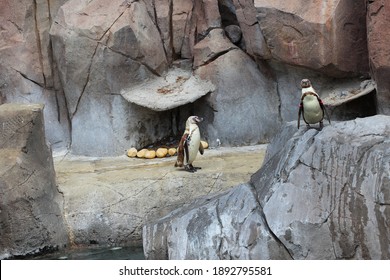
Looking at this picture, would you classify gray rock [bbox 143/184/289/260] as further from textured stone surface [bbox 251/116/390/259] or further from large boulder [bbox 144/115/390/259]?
textured stone surface [bbox 251/116/390/259]

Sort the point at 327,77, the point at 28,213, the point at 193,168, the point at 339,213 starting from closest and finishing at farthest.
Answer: the point at 339,213 < the point at 28,213 < the point at 193,168 < the point at 327,77

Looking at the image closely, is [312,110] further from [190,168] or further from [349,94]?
[349,94]

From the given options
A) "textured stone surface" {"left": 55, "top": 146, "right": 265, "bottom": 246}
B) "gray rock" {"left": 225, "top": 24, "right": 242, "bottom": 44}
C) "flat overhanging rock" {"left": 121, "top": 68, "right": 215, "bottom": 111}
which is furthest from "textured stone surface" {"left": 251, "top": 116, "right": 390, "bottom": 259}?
"gray rock" {"left": 225, "top": 24, "right": 242, "bottom": 44}

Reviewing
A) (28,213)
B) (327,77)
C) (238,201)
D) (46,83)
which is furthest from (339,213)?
(46,83)

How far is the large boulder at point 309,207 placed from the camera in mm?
5094

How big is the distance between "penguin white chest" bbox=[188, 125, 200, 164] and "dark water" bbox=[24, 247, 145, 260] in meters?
1.19

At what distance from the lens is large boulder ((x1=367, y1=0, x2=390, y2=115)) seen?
769cm

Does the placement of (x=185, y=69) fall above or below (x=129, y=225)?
above

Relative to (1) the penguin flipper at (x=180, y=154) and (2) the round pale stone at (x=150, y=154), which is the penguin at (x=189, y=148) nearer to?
(1) the penguin flipper at (x=180, y=154)

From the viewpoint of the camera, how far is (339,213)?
5.23 meters

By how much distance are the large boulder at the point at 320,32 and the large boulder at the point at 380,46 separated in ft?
1.45

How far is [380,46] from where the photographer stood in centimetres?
777
